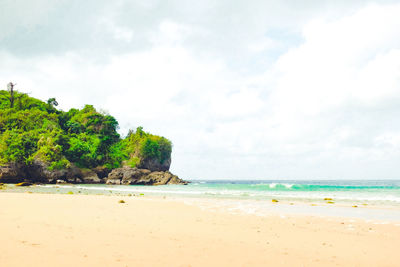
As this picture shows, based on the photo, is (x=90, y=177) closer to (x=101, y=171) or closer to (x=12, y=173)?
(x=101, y=171)

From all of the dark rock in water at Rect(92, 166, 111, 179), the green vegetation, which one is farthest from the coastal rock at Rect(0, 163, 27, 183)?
the dark rock in water at Rect(92, 166, 111, 179)

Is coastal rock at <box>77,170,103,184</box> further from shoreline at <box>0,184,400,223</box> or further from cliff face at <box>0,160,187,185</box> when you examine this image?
shoreline at <box>0,184,400,223</box>

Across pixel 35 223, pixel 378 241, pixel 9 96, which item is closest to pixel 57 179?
pixel 9 96

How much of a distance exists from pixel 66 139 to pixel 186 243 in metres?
64.6

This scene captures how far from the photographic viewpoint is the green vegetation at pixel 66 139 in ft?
178

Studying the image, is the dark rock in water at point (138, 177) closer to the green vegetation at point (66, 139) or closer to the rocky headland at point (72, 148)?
the rocky headland at point (72, 148)

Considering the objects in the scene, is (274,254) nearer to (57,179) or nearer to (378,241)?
(378,241)

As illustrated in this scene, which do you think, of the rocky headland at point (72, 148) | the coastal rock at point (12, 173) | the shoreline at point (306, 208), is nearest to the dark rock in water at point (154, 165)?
the rocky headland at point (72, 148)

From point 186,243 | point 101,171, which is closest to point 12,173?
point 101,171

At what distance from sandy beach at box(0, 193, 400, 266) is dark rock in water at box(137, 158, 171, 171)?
67433 millimetres

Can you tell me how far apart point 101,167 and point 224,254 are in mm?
69563

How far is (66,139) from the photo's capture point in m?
62.9

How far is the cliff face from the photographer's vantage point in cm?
5016

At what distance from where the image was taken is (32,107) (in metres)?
70.0
